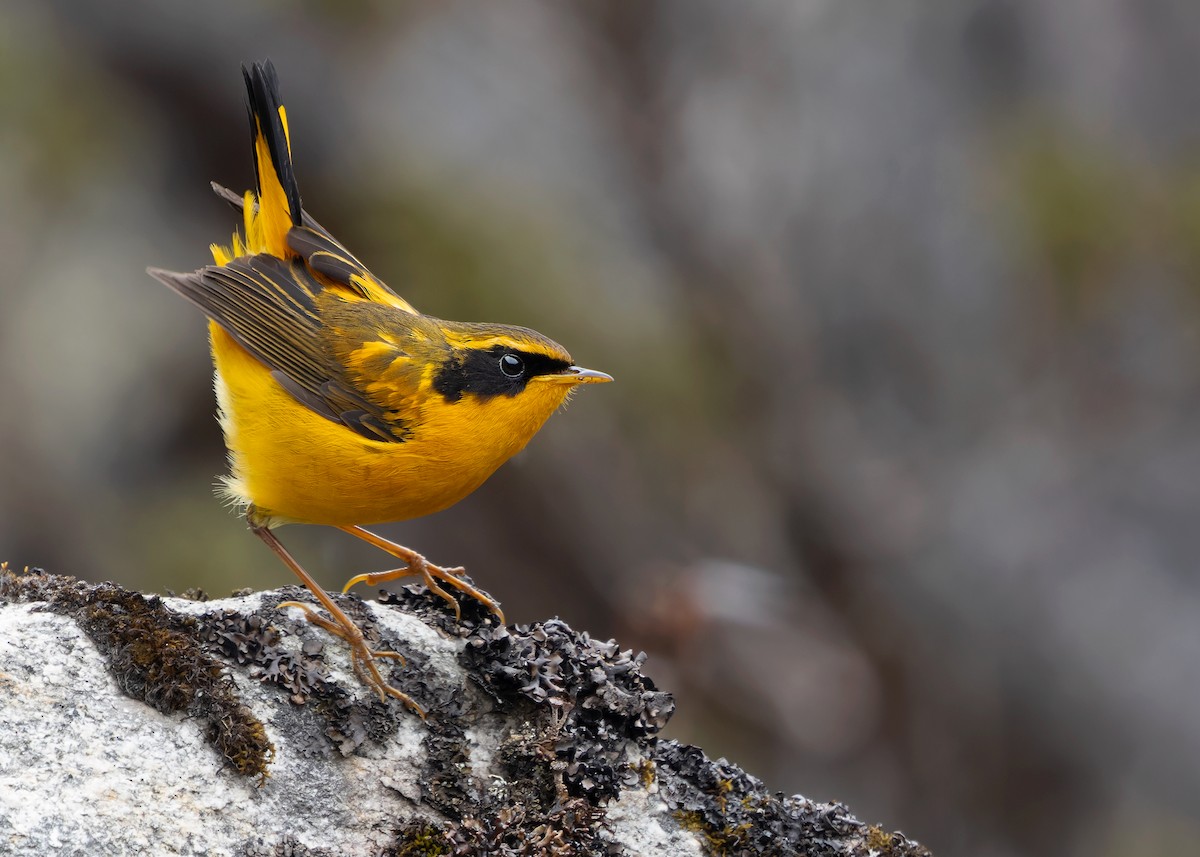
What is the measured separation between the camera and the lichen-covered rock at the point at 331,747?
3.67m

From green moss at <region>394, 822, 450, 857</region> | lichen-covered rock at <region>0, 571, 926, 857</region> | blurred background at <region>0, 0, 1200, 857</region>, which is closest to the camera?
lichen-covered rock at <region>0, 571, 926, 857</region>

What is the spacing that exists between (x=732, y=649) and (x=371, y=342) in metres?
7.17

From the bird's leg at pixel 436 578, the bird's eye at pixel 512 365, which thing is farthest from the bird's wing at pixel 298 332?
the bird's leg at pixel 436 578

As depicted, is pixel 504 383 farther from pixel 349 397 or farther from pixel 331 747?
pixel 331 747

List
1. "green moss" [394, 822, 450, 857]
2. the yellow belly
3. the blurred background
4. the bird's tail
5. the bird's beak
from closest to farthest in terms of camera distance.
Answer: "green moss" [394, 822, 450, 857] < the yellow belly < the bird's beak < the bird's tail < the blurred background

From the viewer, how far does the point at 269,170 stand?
6152 mm

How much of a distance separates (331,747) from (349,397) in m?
1.75

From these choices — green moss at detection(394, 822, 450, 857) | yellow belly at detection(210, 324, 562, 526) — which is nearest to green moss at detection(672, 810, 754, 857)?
green moss at detection(394, 822, 450, 857)

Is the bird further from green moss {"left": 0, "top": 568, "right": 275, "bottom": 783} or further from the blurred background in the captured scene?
the blurred background

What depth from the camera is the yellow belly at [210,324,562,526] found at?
5.00 meters

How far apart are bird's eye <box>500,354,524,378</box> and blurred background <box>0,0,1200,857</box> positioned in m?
5.53

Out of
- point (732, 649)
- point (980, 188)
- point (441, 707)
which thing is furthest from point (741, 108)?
point (441, 707)

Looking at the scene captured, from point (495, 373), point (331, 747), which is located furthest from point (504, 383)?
point (331, 747)

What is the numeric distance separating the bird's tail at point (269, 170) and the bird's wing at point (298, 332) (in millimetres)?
240
